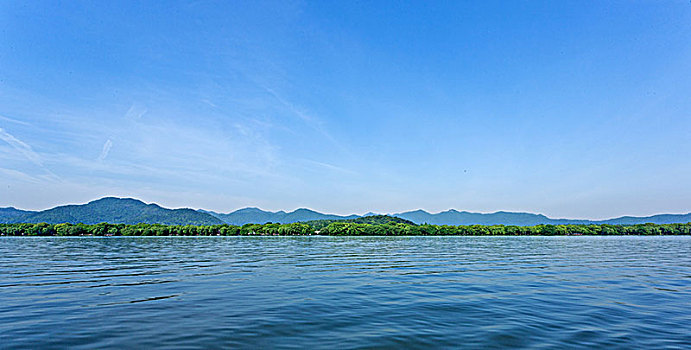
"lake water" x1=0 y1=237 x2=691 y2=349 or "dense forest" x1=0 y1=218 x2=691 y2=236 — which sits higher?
"dense forest" x1=0 y1=218 x2=691 y2=236

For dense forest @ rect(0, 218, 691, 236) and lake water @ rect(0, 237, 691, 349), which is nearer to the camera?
lake water @ rect(0, 237, 691, 349)

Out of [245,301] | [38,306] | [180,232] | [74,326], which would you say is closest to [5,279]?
[38,306]

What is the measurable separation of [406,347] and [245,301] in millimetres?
8311

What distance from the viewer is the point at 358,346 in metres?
8.94

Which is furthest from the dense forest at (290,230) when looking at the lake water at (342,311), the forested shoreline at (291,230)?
the lake water at (342,311)

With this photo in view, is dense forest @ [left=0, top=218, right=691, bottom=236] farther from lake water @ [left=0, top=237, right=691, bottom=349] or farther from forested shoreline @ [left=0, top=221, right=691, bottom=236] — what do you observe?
lake water @ [left=0, top=237, right=691, bottom=349]

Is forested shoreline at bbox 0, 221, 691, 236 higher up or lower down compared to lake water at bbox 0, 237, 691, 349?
higher up

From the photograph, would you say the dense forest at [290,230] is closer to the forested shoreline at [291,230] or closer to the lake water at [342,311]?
the forested shoreline at [291,230]

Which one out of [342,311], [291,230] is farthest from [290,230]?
[342,311]

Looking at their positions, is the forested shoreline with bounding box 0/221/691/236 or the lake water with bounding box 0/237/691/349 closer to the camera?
the lake water with bounding box 0/237/691/349

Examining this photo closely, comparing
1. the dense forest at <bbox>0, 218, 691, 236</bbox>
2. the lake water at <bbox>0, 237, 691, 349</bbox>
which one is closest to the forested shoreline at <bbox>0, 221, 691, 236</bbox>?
the dense forest at <bbox>0, 218, 691, 236</bbox>

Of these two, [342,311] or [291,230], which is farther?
[291,230]

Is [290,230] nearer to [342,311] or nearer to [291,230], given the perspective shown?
[291,230]

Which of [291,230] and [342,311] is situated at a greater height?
[291,230]
